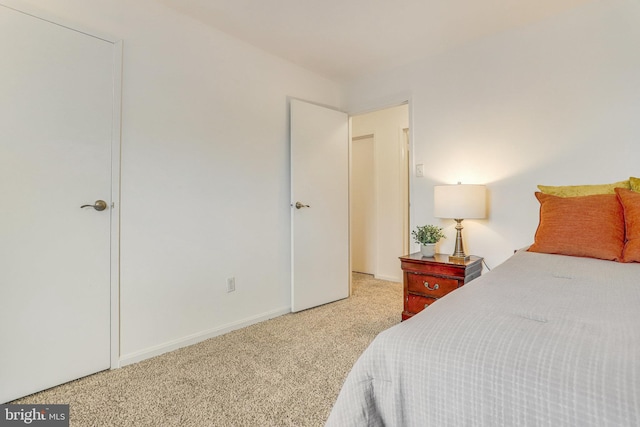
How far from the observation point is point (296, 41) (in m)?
2.58

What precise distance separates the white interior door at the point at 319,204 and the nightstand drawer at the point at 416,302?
92cm

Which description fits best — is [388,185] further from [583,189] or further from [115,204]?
[115,204]

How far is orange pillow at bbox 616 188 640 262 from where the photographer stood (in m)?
1.48

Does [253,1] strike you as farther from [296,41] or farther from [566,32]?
[566,32]

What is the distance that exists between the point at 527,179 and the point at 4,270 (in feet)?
10.5

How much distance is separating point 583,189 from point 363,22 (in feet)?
5.92

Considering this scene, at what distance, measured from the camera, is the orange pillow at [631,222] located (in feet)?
4.86

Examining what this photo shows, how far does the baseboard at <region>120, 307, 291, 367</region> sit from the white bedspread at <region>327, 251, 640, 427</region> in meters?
1.82

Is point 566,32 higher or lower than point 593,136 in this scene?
higher

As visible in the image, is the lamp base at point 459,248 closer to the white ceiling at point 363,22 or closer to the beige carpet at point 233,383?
the beige carpet at point 233,383

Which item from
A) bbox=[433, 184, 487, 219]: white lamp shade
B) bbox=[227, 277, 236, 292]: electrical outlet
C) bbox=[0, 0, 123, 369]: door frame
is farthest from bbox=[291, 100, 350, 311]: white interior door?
bbox=[0, 0, 123, 369]: door frame

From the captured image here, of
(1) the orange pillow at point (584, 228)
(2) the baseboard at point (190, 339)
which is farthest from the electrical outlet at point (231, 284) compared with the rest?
(1) the orange pillow at point (584, 228)

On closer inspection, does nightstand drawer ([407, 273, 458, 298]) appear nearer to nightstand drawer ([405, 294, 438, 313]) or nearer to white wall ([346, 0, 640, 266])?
nightstand drawer ([405, 294, 438, 313])

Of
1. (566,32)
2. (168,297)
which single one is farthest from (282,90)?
(566,32)
